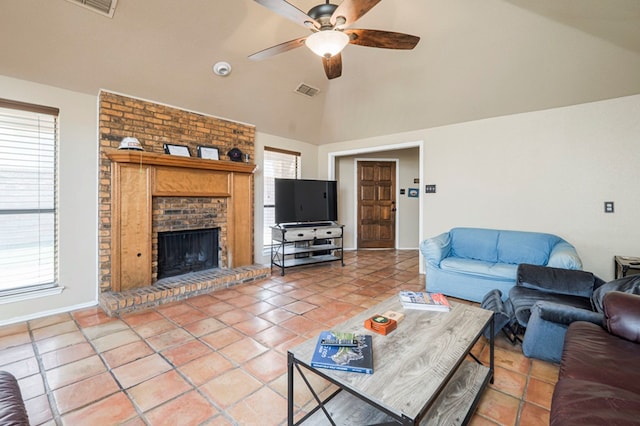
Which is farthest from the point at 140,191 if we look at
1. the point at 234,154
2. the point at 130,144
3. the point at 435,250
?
the point at 435,250

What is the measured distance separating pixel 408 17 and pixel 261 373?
3539mm

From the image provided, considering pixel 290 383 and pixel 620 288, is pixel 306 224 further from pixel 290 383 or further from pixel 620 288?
pixel 620 288

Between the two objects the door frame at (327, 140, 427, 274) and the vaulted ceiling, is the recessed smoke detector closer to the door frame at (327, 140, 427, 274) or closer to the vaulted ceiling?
the vaulted ceiling

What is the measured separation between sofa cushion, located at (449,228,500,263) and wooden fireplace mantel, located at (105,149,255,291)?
340 centimetres

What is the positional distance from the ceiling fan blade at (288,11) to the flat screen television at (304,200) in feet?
9.52

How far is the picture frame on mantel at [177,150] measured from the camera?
358 centimetres

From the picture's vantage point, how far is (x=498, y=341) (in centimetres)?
244

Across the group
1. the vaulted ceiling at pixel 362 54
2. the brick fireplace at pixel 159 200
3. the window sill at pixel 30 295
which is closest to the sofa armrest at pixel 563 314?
the vaulted ceiling at pixel 362 54

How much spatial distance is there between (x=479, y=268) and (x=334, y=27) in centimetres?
295

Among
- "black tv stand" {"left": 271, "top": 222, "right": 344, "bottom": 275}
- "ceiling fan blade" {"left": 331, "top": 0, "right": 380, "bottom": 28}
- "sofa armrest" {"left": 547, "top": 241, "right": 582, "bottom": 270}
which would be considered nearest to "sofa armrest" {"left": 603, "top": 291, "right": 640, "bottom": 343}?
"sofa armrest" {"left": 547, "top": 241, "right": 582, "bottom": 270}

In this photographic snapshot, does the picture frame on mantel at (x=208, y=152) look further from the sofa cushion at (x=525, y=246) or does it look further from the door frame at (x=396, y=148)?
the sofa cushion at (x=525, y=246)

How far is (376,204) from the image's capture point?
680 centimetres

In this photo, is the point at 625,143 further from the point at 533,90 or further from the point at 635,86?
the point at 533,90

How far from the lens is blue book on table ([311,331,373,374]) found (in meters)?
1.27
